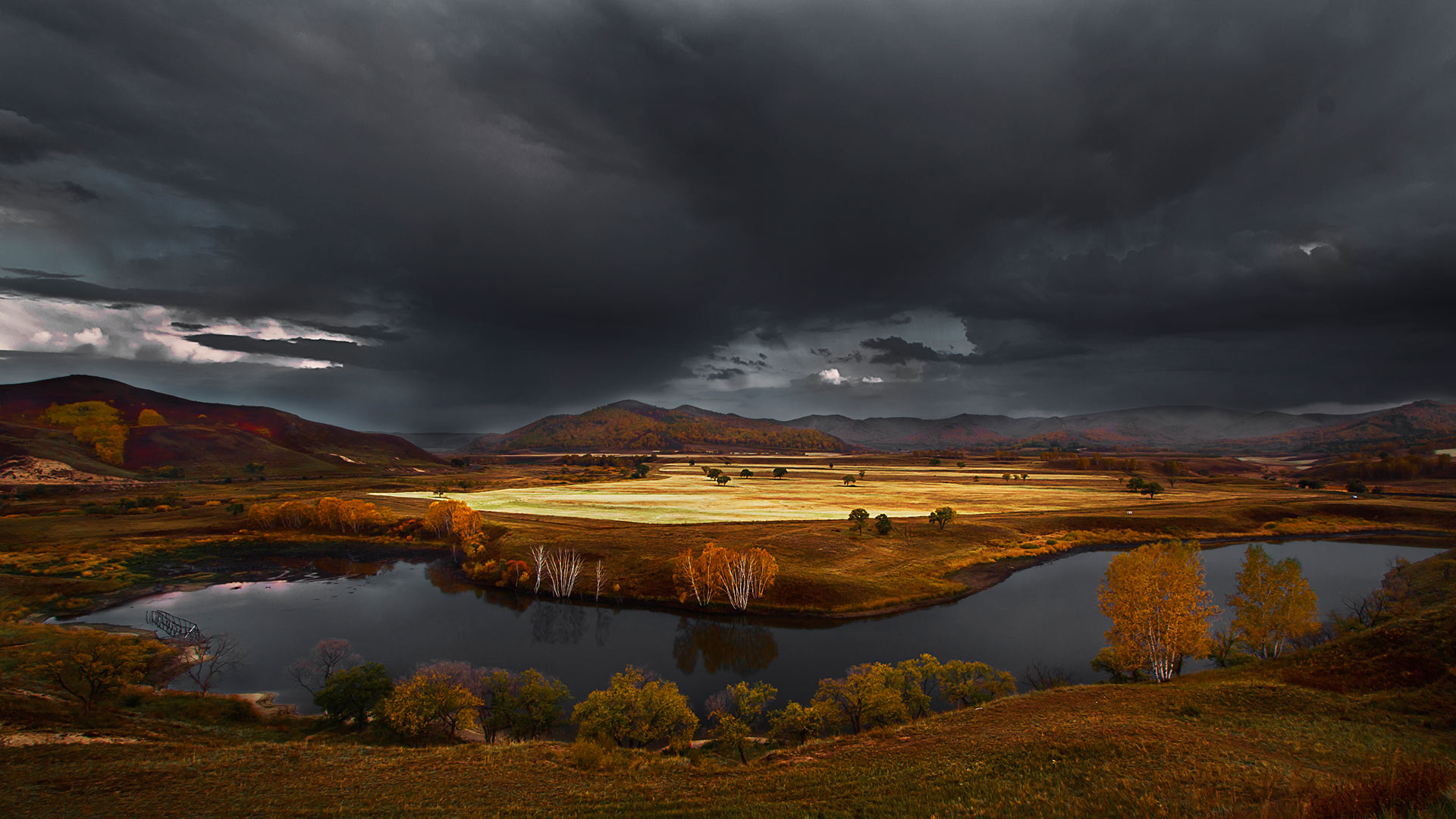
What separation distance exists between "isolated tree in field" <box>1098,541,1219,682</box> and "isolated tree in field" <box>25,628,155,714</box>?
234 ft

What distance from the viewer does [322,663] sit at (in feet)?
161

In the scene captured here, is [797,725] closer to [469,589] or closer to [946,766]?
[946,766]

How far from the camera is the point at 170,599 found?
2667 inches

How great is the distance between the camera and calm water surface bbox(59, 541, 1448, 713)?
48812 millimetres

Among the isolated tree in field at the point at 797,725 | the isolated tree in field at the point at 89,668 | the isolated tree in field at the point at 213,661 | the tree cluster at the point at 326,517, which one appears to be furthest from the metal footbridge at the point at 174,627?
the isolated tree in field at the point at 797,725

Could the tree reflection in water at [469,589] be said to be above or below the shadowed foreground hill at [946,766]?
below

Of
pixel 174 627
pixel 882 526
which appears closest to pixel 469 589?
pixel 174 627

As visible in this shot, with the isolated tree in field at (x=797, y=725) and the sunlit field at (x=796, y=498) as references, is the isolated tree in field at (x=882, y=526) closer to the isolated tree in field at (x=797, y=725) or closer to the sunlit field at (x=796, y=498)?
the sunlit field at (x=796, y=498)

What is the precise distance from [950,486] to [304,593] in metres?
164

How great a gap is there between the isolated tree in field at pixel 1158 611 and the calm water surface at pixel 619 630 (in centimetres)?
558

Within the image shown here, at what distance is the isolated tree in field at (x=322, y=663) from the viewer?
149ft

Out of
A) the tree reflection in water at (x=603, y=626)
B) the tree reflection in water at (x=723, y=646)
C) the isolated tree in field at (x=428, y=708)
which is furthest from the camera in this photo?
the tree reflection in water at (x=603, y=626)

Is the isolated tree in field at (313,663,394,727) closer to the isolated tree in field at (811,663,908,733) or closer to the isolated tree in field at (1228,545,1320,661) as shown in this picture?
the isolated tree in field at (811,663,908,733)

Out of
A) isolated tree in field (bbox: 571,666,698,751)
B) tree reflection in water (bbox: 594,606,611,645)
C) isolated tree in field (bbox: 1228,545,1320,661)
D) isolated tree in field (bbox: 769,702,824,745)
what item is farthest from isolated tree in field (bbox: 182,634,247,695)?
Result: isolated tree in field (bbox: 1228,545,1320,661)
